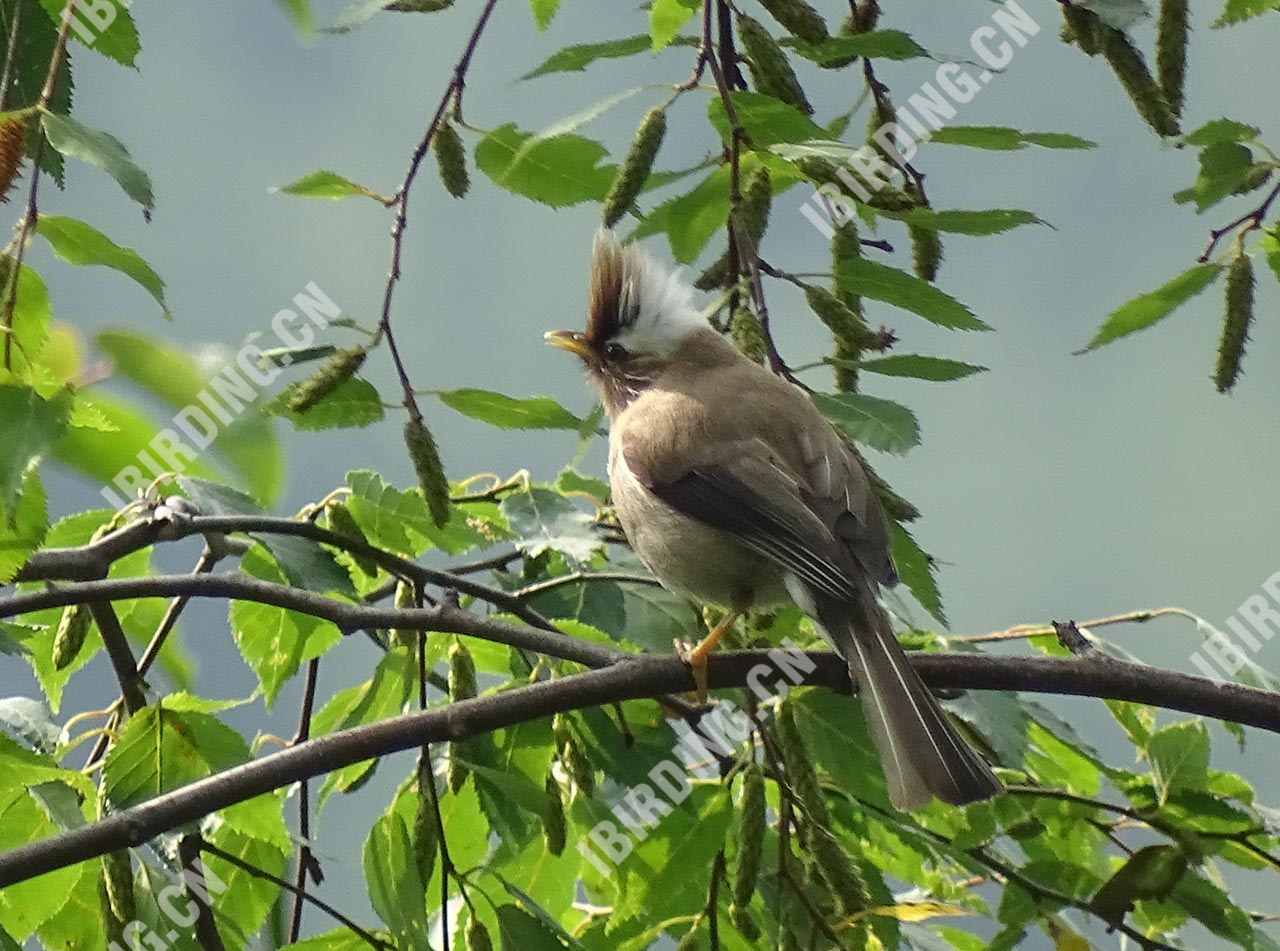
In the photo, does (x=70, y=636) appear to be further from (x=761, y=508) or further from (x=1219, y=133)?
(x=1219, y=133)

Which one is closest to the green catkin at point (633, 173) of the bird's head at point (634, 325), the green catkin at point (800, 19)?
the green catkin at point (800, 19)

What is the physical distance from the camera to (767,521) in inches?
71.2

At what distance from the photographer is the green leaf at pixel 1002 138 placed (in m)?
1.39

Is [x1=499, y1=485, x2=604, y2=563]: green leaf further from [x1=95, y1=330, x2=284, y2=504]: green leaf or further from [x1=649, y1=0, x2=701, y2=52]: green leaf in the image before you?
[x1=649, y1=0, x2=701, y2=52]: green leaf

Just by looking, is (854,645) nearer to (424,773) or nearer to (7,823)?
(424,773)

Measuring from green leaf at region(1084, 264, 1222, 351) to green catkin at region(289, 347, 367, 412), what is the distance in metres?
0.83

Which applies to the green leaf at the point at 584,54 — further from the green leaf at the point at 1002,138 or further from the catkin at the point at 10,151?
the catkin at the point at 10,151

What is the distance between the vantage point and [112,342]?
116 centimetres

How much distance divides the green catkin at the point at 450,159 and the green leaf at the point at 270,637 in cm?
50

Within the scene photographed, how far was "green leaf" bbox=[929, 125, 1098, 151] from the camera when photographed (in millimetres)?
1389

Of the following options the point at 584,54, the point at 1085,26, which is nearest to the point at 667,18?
the point at 584,54

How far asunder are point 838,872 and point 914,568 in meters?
0.34

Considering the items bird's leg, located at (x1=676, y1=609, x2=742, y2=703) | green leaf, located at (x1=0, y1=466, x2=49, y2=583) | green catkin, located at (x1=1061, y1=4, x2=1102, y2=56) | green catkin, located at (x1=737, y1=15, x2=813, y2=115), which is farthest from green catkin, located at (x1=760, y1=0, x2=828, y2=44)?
green leaf, located at (x1=0, y1=466, x2=49, y2=583)

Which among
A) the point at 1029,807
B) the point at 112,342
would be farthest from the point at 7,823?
the point at 1029,807
